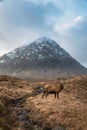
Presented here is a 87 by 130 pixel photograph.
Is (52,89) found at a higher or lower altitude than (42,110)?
higher

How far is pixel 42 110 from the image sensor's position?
41.6 m

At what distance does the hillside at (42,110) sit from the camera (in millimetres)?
37841

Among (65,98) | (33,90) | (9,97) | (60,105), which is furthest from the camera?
(33,90)

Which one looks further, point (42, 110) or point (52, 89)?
point (52, 89)

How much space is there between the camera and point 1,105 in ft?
141

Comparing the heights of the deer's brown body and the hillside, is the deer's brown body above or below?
above

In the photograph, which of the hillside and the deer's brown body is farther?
the deer's brown body

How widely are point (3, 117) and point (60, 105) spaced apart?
265 inches

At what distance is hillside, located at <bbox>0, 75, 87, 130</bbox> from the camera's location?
3784 centimetres

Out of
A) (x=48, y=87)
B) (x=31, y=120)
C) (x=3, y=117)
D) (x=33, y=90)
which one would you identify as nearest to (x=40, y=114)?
(x=31, y=120)

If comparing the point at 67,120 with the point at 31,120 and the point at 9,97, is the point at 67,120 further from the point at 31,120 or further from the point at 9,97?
the point at 9,97

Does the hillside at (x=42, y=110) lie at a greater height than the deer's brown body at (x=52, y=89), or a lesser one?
lesser

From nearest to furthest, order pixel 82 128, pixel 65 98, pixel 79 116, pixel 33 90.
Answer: pixel 82 128 → pixel 79 116 → pixel 65 98 → pixel 33 90

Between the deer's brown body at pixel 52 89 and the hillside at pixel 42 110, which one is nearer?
the hillside at pixel 42 110
